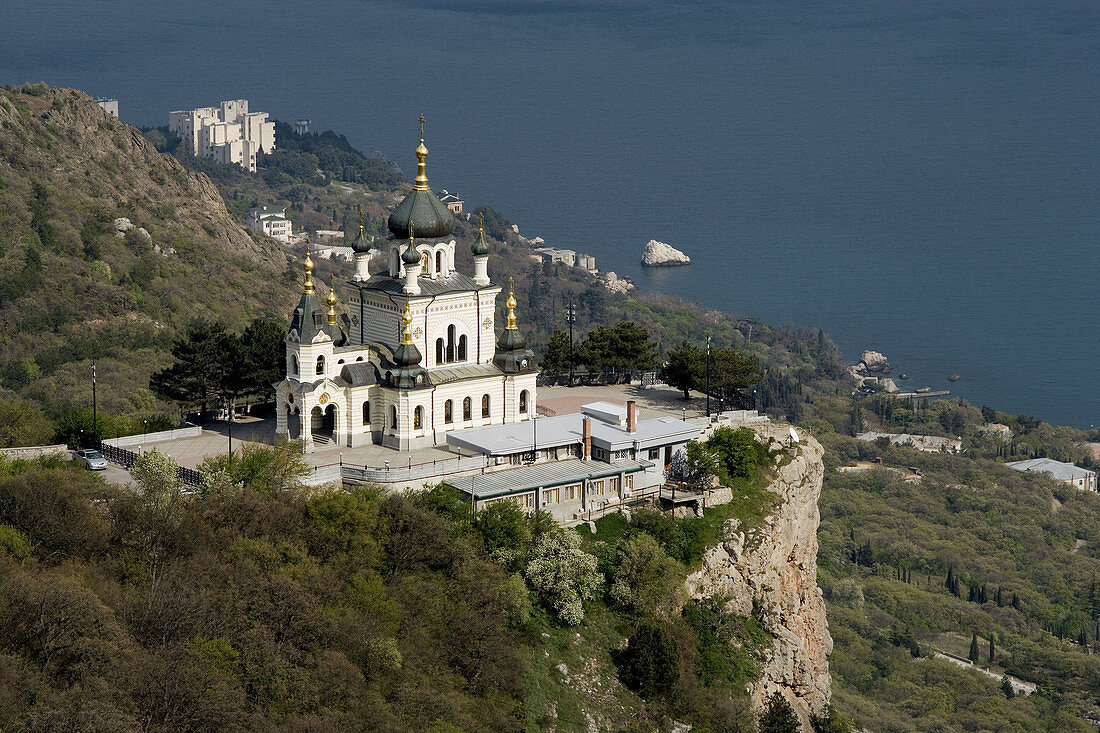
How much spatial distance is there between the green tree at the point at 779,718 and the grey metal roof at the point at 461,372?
12691 mm

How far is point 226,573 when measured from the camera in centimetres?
3294

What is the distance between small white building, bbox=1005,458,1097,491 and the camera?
340ft

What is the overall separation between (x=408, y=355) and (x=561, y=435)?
505 cm

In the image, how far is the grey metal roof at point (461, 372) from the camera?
4425 cm

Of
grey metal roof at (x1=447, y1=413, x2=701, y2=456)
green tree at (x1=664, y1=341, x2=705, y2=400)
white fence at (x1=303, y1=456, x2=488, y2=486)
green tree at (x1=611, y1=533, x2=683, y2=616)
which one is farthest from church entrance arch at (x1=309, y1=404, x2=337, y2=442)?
green tree at (x1=664, y1=341, x2=705, y2=400)

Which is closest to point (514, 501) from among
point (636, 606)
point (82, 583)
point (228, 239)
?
point (636, 606)

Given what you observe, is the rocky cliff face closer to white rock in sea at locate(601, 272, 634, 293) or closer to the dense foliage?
the dense foliage

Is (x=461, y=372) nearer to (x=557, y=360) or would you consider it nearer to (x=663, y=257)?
(x=557, y=360)

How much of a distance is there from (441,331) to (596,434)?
221 inches

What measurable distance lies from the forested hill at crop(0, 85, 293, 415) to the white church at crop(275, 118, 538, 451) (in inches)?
734

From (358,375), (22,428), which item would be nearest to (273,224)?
(22,428)

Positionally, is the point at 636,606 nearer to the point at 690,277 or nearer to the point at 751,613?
the point at 751,613

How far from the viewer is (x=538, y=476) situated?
137 feet

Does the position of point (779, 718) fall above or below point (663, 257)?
below
